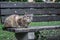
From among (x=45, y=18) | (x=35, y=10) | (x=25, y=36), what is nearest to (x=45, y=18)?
(x=45, y=18)

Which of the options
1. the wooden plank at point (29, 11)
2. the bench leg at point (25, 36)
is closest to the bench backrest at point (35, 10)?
the wooden plank at point (29, 11)

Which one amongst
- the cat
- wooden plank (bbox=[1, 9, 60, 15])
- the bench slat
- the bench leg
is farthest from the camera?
the bench slat

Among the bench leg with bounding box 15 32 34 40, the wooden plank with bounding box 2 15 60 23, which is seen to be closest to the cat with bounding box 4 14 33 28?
the bench leg with bounding box 15 32 34 40

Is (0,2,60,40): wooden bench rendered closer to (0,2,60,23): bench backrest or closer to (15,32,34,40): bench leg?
(0,2,60,23): bench backrest

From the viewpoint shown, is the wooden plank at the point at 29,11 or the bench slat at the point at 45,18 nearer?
the wooden plank at the point at 29,11

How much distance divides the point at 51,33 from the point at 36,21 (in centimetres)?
315

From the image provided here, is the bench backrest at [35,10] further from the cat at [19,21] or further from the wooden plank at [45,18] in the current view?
the cat at [19,21]

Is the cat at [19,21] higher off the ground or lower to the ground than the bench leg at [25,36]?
higher

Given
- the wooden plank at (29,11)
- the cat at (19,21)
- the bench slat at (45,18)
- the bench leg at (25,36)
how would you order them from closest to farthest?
the bench leg at (25,36), the cat at (19,21), the wooden plank at (29,11), the bench slat at (45,18)

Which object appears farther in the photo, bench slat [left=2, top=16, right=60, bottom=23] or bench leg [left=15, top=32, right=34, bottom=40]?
bench slat [left=2, top=16, right=60, bottom=23]

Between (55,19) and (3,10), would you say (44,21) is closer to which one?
(55,19)

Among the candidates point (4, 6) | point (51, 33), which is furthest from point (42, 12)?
point (51, 33)

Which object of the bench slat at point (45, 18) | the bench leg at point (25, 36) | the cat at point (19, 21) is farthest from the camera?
the bench slat at point (45, 18)

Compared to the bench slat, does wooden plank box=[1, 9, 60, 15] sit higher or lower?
higher
